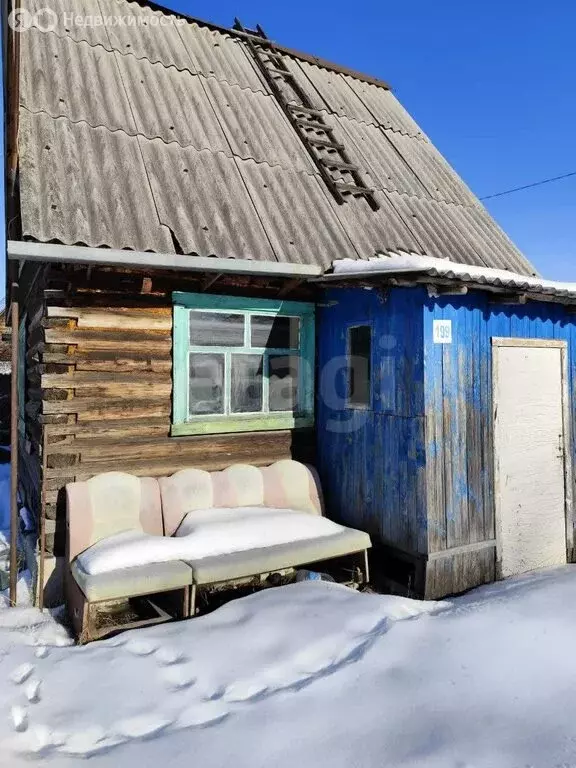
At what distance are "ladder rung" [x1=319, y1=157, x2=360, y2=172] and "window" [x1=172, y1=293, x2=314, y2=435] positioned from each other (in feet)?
8.49

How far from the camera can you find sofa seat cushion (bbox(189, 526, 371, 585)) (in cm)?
464

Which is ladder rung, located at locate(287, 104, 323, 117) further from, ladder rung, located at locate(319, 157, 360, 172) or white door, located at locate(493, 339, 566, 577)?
white door, located at locate(493, 339, 566, 577)

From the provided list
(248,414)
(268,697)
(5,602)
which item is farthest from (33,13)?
(268,697)

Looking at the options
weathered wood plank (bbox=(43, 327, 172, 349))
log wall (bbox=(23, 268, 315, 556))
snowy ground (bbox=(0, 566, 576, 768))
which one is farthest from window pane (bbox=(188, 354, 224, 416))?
snowy ground (bbox=(0, 566, 576, 768))

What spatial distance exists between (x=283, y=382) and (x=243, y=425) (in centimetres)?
76

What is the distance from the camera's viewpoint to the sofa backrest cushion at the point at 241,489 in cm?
543

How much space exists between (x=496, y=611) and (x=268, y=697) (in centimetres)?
191

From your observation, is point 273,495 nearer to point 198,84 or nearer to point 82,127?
point 82,127

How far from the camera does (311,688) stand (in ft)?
10.8

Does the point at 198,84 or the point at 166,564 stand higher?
the point at 198,84

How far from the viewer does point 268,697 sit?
3.23 m

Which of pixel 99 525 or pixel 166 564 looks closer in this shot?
pixel 166 564

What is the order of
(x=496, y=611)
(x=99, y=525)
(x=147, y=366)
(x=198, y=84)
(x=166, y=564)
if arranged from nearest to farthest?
(x=496, y=611), (x=166, y=564), (x=99, y=525), (x=147, y=366), (x=198, y=84)

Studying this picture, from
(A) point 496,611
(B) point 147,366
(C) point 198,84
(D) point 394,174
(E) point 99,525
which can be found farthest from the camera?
(D) point 394,174
